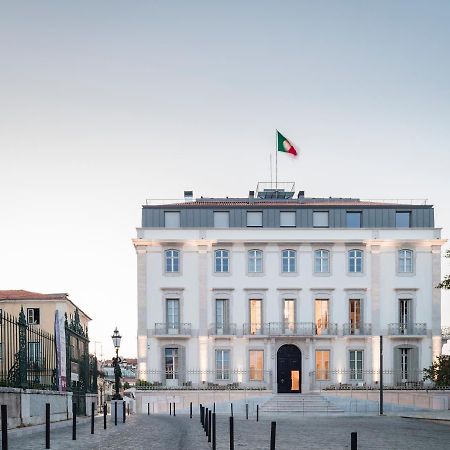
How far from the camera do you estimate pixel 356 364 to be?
188ft

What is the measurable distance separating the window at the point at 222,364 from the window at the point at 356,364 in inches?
343

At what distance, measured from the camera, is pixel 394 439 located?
2345 centimetres

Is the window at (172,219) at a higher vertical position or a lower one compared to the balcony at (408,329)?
higher

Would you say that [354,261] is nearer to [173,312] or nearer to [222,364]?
[222,364]

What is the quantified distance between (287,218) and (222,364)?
11.4 metres

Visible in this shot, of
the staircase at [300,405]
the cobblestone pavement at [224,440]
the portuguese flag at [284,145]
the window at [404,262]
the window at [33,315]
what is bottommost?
the staircase at [300,405]

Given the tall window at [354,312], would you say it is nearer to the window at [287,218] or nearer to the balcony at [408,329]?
the balcony at [408,329]

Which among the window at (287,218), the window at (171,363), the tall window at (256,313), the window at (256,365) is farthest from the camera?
the window at (287,218)

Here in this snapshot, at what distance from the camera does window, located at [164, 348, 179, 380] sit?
56.8 metres

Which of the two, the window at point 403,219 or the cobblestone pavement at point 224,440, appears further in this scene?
the window at point 403,219

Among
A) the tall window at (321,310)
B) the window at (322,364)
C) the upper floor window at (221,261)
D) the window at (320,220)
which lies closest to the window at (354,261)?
the window at (320,220)

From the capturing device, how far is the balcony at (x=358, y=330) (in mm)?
57375

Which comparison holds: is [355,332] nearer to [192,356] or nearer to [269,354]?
[269,354]

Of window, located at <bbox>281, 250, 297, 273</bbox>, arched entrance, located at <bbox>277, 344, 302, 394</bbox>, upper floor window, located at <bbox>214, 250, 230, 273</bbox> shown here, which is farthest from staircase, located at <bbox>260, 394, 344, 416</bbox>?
upper floor window, located at <bbox>214, 250, 230, 273</bbox>
